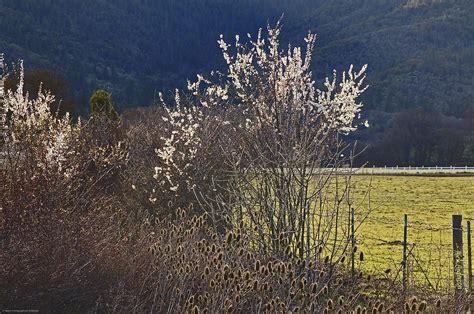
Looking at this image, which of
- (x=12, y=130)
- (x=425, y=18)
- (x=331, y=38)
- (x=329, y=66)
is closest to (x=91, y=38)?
(x=329, y=66)

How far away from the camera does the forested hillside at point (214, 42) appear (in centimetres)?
10806

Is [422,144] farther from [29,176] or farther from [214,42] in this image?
[214,42]

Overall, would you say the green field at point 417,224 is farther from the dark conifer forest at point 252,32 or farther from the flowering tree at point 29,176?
the dark conifer forest at point 252,32

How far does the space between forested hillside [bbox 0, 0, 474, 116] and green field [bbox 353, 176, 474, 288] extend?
64262mm

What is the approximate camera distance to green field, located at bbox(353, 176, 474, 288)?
10.3m

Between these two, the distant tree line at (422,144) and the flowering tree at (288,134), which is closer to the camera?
the flowering tree at (288,134)

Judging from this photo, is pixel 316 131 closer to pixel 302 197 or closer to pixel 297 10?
pixel 302 197

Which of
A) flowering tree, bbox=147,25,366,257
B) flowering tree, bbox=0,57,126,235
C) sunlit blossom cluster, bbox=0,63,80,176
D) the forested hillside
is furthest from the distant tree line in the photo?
flowering tree, bbox=0,57,126,235

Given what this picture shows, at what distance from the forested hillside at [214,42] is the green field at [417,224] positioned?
6426cm

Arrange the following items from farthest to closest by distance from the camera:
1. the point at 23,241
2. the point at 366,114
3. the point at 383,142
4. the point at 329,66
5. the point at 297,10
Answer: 1. the point at 297,10
2. the point at 329,66
3. the point at 366,114
4. the point at 383,142
5. the point at 23,241

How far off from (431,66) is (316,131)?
11597 cm

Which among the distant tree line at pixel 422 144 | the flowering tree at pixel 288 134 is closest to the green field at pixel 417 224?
the flowering tree at pixel 288 134

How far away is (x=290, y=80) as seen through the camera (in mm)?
6957

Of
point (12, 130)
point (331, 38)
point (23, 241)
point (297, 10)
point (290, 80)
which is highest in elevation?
point (297, 10)
